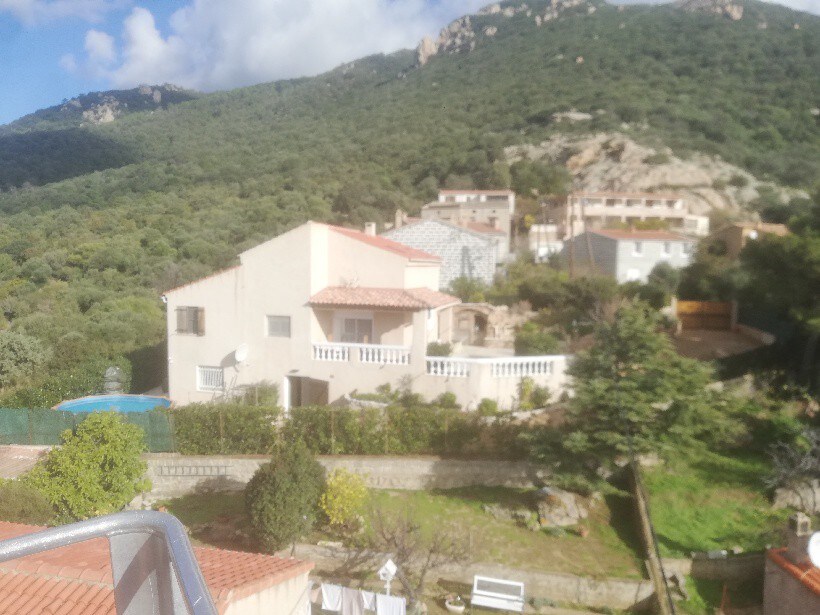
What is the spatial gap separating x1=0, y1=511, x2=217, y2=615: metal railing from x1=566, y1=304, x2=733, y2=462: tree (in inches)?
519

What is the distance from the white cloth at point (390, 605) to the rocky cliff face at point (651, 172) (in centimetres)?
5970

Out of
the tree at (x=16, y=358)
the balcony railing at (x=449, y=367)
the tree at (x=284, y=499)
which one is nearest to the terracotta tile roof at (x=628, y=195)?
the balcony railing at (x=449, y=367)

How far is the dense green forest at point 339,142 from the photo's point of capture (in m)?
42.5

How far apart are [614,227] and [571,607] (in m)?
43.5

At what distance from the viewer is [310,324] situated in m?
20.3

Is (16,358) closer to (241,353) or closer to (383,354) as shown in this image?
(241,353)

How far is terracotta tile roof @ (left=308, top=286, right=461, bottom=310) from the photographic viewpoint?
19.8 metres

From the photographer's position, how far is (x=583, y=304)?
1283 inches

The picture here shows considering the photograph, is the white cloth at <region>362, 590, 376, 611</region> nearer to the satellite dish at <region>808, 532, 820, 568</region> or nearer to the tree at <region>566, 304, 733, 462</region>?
the tree at <region>566, 304, 733, 462</region>

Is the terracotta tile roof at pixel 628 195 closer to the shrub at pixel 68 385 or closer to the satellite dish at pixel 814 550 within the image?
the shrub at pixel 68 385

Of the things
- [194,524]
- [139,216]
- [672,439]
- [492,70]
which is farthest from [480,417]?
[492,70]

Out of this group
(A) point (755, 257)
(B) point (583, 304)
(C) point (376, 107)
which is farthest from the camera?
(C) point (376, 107)

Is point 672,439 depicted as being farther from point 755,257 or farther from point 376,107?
point 376,107

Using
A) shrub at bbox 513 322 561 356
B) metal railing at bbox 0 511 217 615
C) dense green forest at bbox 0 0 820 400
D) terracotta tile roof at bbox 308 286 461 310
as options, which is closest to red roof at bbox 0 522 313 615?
metal railing at bbox 0 511 217 615
